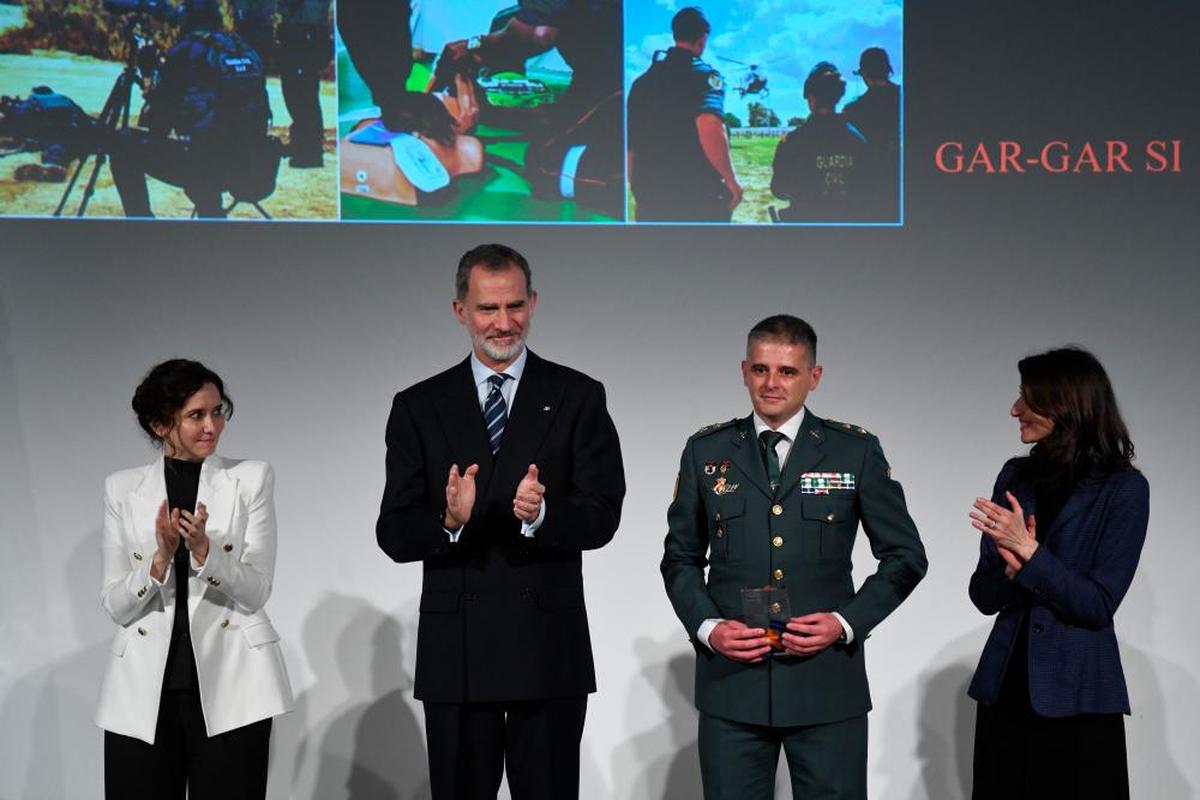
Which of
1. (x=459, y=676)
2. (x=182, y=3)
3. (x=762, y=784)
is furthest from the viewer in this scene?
(x=182, y=3)

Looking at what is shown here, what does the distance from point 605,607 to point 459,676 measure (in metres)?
1.79

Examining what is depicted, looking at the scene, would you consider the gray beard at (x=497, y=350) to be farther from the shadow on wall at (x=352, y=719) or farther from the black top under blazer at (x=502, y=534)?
the shadow on wall at (x=352, y=719)

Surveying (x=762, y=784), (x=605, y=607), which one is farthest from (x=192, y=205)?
(x=762, y=784)

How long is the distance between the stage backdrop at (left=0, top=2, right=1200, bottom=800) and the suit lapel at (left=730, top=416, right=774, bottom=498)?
4.89ft

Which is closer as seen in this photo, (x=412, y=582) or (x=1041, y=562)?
(x=1041, y=562)

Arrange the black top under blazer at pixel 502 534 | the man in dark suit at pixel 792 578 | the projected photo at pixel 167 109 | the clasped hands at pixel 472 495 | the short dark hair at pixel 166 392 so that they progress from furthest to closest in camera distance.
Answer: the projected photo at pixel 167 109, the short dark hair at pixel 166 392, the man in dark suit at pixel 792 578, the black top under blazer at pixel 502 534, the clasped hands at pixel 472 495

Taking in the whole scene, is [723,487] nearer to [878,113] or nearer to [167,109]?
[878,113]

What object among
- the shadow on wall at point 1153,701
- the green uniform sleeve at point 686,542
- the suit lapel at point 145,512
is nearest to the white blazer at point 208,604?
the suit lapel at point 145,512

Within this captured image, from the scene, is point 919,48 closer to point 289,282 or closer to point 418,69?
point 418,69

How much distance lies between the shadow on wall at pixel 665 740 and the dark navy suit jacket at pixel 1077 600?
1.64 meters

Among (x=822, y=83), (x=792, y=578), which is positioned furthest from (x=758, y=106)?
(x=792, y=578)

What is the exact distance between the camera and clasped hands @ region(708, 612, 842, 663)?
2770 mm

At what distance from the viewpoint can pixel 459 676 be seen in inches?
108

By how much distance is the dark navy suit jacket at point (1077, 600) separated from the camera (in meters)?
2.85
